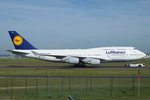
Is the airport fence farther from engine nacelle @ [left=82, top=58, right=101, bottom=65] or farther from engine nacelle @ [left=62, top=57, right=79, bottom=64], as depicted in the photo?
engine nacelle @ [left=82, top=58, right=101, bottom=65]

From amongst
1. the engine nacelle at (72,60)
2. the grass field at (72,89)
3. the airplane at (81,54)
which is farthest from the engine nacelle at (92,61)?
the grass field at (72,89)

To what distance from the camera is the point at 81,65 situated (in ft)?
212

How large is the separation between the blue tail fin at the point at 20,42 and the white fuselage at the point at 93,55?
2.22 meters

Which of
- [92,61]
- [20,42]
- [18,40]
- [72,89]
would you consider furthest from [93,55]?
[72,89]

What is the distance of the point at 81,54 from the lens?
65750mm

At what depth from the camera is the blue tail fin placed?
6700 cm

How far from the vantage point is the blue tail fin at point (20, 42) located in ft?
220

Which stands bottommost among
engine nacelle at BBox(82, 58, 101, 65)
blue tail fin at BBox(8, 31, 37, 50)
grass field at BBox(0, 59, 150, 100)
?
grass field at BBox(0, 59, 150, 100)

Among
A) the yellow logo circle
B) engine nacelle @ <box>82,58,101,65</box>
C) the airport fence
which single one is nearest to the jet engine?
engine nacelle @ <box>82,58,101,65</box>

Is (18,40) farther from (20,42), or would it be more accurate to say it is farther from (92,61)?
(92,61)

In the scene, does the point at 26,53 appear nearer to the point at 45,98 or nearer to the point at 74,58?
the point at 74,58

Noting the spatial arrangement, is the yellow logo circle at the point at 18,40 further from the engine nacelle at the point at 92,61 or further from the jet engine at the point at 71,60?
the engine nacelle at the point at 92,61

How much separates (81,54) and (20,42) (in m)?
15.8

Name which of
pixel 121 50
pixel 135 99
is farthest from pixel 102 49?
pixel 135 99
